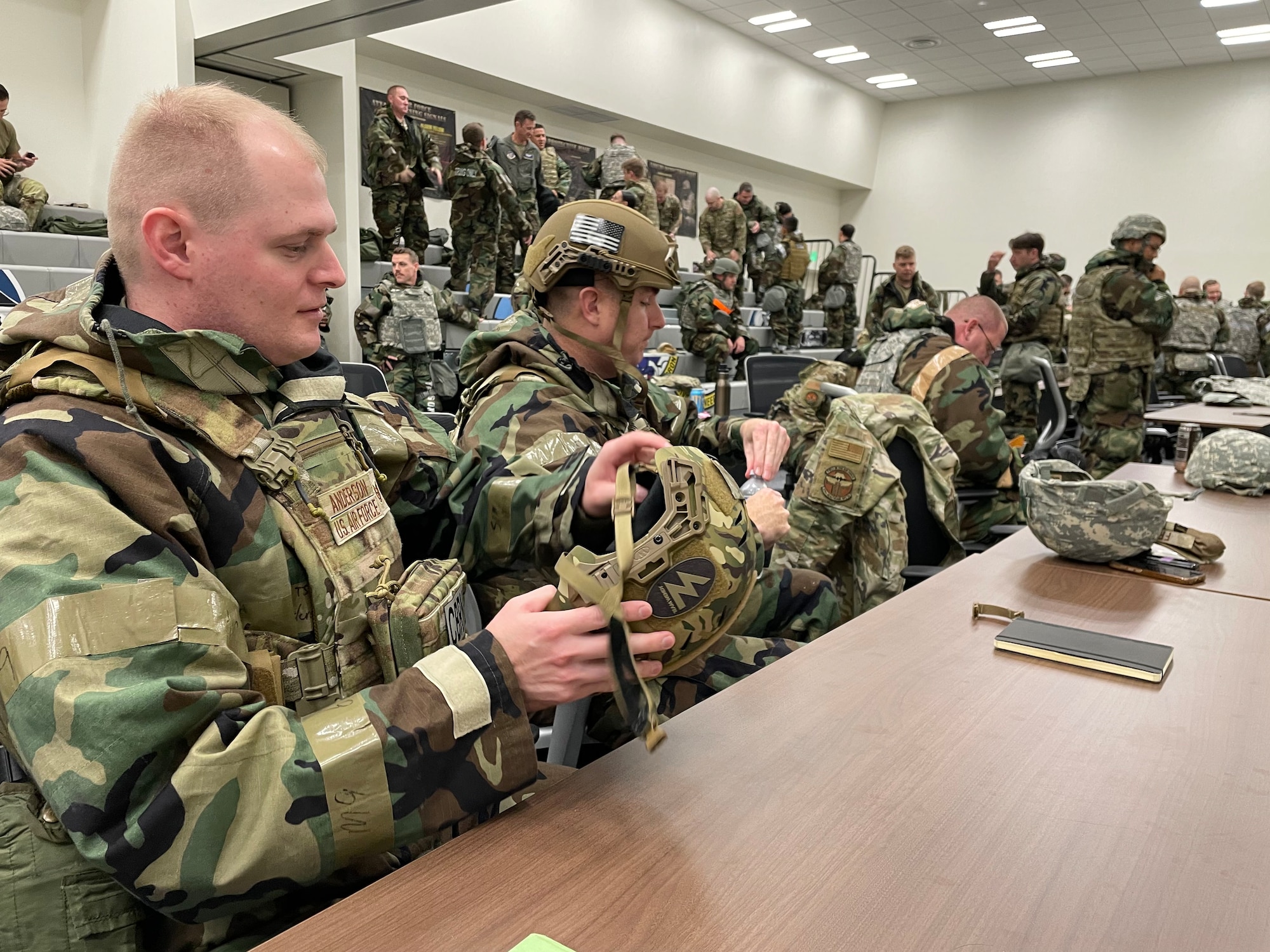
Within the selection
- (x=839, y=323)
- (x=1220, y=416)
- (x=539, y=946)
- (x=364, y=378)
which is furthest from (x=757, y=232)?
(x=539, y=946)

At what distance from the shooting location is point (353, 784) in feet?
2.83

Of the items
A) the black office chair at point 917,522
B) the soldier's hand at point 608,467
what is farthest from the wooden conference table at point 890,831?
the black office chair at point 917,522

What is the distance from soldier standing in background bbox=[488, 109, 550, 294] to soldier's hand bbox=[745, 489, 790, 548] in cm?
743

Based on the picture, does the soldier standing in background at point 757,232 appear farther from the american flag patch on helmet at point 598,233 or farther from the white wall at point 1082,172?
the american flag patch on helmet at point 598,233

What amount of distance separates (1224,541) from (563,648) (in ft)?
6.76

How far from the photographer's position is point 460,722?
0.91 m

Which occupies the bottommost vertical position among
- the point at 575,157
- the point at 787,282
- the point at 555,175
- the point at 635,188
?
the point at 787,282

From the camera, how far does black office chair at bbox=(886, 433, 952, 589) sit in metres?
2.62

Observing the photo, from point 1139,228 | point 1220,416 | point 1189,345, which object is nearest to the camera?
point 1220,416

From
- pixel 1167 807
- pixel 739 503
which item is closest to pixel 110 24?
pixel 739 503

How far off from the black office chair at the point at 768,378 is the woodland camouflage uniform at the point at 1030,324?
2360 millimetres

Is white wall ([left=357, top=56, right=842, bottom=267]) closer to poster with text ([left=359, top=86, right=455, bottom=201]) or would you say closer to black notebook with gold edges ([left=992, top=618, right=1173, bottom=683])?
poster with text ([left=359, top=86, right=455, bottom=201])

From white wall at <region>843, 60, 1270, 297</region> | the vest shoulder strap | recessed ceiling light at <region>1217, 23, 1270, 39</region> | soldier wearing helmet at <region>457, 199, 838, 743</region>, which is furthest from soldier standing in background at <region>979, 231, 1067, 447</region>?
white wall at <region>843, 60, 1270, 297</region>

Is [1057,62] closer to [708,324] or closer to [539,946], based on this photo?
[708,324]
